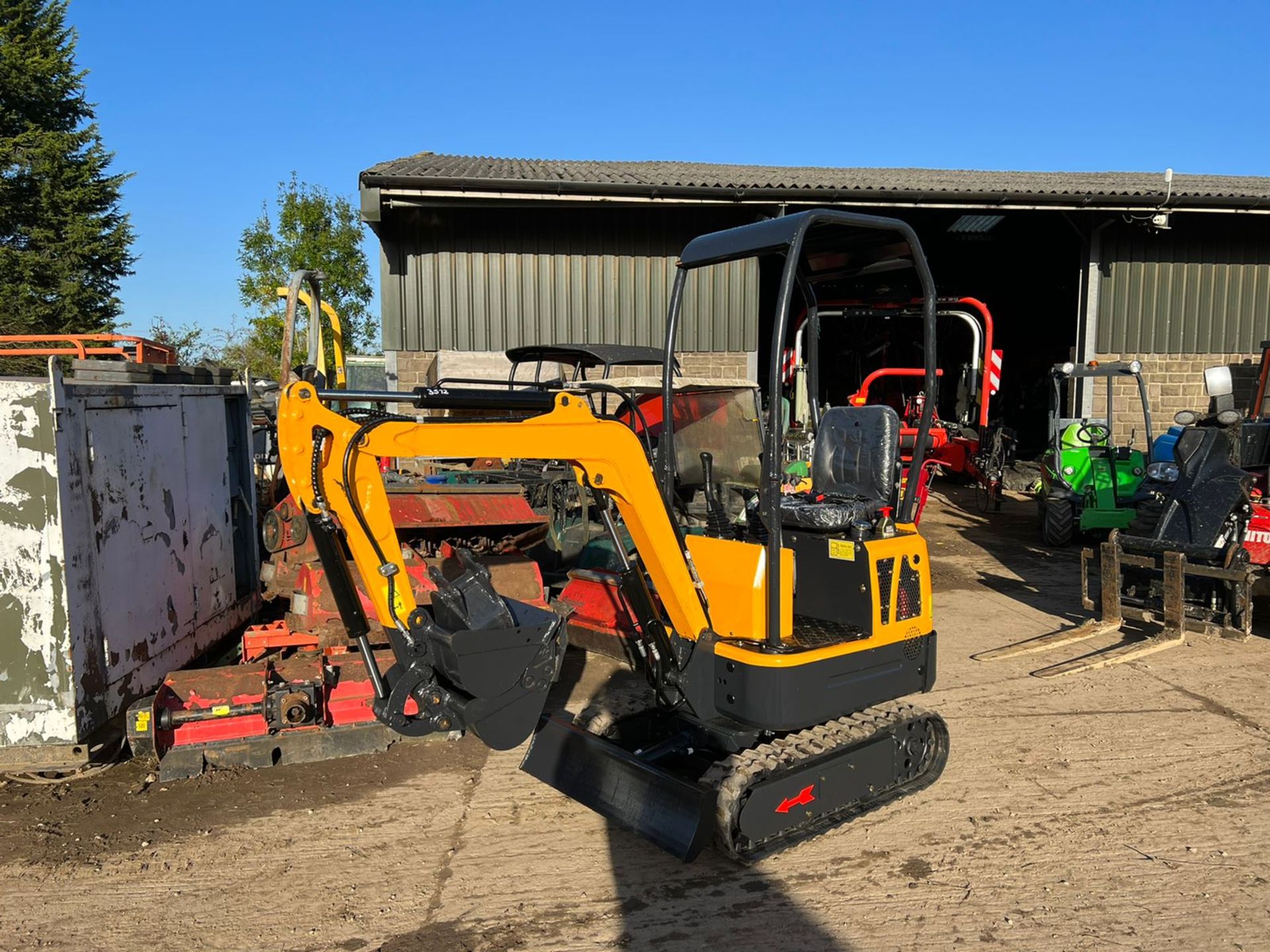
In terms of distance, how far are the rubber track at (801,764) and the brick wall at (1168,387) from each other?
11.7 m

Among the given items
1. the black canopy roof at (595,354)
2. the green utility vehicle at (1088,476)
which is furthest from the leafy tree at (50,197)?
the green utility vehicle at (1088,476)

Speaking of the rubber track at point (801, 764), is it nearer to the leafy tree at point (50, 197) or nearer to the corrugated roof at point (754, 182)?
the corrugated roof at point (754, 182)

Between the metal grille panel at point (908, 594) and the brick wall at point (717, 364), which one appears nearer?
the metal grille panel at point (908, 594)

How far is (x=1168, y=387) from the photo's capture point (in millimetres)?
14414

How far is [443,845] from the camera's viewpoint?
3.89 metres

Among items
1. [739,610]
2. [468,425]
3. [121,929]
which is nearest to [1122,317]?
[739,610]

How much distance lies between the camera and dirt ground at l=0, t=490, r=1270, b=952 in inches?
127

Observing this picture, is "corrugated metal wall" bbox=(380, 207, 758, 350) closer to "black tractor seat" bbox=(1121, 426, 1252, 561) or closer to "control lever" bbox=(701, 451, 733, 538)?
"black tractor seat" bbox=(1121, 426, 1252, 561)

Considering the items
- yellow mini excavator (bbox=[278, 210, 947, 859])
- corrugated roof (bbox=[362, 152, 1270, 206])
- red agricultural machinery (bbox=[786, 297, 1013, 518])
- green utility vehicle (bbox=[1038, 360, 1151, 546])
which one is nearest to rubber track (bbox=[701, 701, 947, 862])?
yellow mini excavator (bbox=[278, 210, 947, 859])

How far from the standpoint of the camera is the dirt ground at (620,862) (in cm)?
323

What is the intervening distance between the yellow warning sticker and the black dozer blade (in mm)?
1178

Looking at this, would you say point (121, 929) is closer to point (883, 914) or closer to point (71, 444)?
point (71, 444)

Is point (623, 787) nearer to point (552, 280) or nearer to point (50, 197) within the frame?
point (552, 280)

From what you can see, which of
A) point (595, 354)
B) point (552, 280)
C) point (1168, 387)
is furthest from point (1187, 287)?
point (595, 354)
